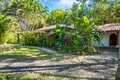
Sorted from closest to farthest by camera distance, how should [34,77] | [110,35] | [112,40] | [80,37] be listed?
[34,77]
[80,37]
[110,35]
[112,40]

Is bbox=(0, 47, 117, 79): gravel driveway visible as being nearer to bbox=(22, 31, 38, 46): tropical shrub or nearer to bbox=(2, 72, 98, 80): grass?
bbox=(2, 72, 98, 80): grass

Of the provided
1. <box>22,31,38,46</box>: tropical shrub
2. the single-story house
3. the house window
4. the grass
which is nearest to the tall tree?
<box>22,31,38,46</box>: tropical shrub

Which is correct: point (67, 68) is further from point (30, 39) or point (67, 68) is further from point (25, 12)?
point (25, 12)

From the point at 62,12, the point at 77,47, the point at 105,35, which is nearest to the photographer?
the point at 77,47

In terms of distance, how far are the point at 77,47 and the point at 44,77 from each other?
984cm

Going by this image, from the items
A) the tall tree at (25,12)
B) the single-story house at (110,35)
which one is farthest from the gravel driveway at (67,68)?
the tall tree at (25,12)

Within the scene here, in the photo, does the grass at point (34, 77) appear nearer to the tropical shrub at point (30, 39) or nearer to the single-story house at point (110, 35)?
the single-story house at point (110, 35)

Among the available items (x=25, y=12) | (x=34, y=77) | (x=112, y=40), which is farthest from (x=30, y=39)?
(x=34, y=77)

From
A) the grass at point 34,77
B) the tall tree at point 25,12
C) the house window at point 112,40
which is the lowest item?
the grass at point 34,77

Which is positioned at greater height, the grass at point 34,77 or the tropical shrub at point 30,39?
the tropical shrub at point 30,39

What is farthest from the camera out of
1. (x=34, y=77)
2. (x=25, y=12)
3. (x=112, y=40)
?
(x=25, y=12)

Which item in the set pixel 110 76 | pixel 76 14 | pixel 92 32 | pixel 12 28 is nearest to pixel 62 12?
pixel 76 14

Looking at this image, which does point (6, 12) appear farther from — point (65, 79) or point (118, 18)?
point (65, 79)

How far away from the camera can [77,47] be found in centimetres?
1766
